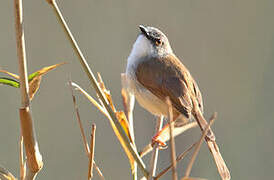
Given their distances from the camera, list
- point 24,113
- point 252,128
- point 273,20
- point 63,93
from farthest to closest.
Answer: point 273,20 → point 252,128 → point 63,93 → point 24,113

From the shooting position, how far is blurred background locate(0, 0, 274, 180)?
358 cm

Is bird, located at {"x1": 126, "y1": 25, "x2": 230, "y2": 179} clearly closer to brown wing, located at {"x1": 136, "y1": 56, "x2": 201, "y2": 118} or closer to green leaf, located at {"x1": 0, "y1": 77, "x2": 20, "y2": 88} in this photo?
brown wing, located at {"x1": 136, "y1": 56, "x2": 201, "y2": 118}

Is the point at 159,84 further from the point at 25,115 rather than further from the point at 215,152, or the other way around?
the point at 25,115

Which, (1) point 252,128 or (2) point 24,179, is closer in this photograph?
(2) point 24,179

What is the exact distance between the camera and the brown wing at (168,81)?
6.61ft

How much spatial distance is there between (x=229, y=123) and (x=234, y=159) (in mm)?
321

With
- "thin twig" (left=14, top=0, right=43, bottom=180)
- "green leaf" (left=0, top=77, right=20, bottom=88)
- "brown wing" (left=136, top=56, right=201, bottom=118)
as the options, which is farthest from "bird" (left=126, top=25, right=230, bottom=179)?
"thin twig" (left=14, top=0, right=43, bottom=180)

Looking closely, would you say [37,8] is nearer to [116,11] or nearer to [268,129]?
[116,11]

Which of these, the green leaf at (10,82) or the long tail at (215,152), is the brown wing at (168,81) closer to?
the long tail at (215,152)

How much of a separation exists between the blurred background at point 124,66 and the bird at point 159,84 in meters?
1.12

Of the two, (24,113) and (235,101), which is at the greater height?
(24,113)

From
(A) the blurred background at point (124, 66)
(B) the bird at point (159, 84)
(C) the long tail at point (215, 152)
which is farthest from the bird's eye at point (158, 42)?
(A) the blurred background at point (124, 66)

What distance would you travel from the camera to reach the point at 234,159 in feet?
12.6

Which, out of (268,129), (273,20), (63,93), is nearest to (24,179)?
(63,93)
